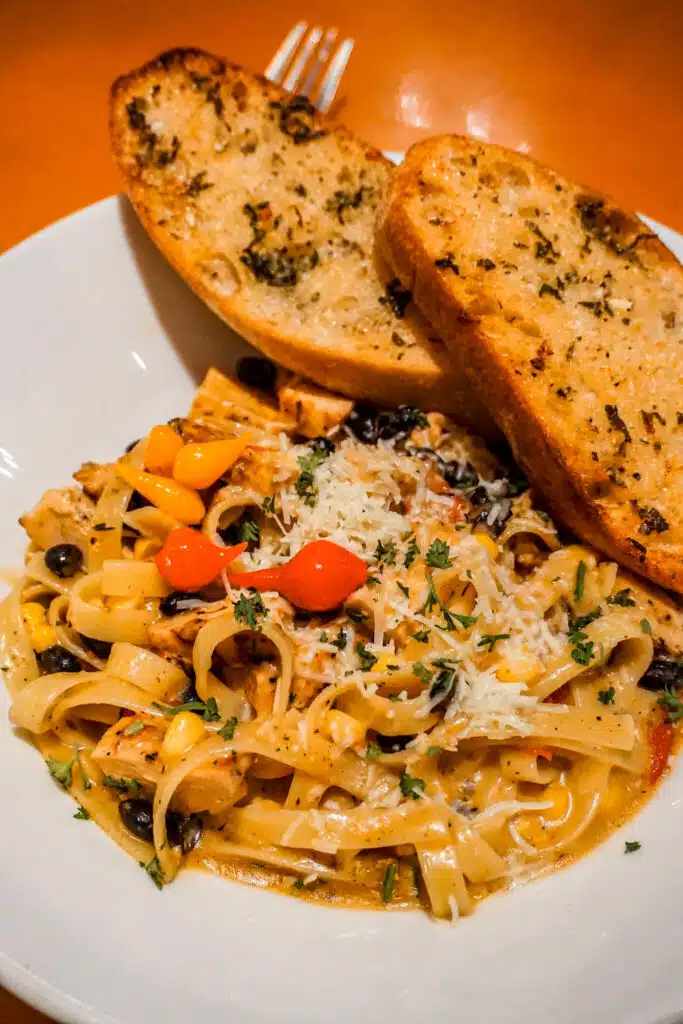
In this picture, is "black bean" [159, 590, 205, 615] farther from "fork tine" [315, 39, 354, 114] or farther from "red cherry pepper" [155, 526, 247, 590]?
"fork tine" [315, 39, 354, 114]

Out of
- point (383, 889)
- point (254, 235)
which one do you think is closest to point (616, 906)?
point (383, 889)

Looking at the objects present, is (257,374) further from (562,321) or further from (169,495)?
(562,321)

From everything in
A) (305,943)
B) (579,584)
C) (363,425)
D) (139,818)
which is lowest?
(305,943)

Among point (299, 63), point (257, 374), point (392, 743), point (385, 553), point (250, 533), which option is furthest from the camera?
point (299, 63)

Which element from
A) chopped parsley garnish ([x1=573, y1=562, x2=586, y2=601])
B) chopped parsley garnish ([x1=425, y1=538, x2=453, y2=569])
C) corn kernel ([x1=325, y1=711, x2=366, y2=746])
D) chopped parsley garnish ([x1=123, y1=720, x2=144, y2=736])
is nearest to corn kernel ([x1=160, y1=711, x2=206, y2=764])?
chopped parsley garnish ([x1=123, y1=720, x2=144, y2=736])

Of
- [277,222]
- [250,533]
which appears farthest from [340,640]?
[277,222]
